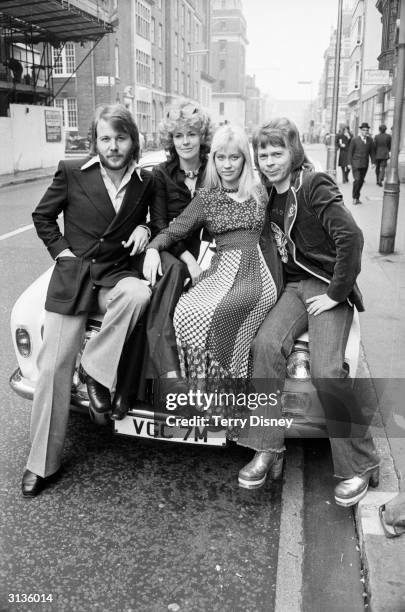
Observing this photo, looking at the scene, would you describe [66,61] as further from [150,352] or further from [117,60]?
[150,352]

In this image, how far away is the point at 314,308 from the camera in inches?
131

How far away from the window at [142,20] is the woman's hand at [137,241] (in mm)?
57334

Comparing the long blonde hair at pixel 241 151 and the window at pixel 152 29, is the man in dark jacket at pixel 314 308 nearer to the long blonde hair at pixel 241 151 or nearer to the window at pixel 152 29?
the long blonde hair at pixel 241 151

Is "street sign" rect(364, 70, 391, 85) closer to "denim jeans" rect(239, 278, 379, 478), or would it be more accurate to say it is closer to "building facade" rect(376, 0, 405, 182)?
"building facade" rect(376, 0, 405, 182)

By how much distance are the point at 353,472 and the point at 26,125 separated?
2619 cm

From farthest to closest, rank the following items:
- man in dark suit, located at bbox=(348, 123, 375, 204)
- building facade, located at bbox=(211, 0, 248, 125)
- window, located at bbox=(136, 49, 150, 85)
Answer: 1. building facade, located at bbox=(211, 0, 248, 125)
2. window, located at bbox=(136, 49, 150, 85)
3. man in dark suit, located at bbox=(348, 123, 375, 204)

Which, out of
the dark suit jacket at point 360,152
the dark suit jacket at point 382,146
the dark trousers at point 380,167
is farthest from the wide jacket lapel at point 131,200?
the dark trousers at point 380,167

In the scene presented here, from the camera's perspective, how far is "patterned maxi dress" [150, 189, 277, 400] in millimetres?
3221

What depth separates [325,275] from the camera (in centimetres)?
340

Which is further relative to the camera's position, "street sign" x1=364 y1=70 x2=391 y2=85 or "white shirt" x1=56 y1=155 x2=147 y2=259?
"street sign" x1=364 y1=70 x2=391 y2=85

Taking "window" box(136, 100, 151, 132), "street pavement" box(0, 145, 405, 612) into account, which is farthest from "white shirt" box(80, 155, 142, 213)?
"window" box(136, 100, 151, 132)

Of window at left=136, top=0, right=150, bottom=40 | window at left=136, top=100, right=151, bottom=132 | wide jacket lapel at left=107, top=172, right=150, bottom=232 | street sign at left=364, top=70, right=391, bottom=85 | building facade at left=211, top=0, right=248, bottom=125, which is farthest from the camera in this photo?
building facade at left=211, top=0, right=248, bottom=125

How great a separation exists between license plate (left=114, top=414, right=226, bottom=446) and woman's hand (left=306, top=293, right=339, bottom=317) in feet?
2.61

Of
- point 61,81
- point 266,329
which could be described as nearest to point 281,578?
point 266,329
